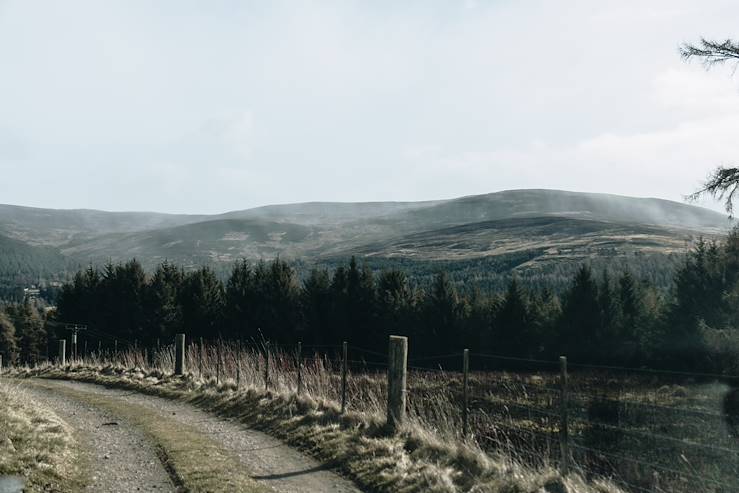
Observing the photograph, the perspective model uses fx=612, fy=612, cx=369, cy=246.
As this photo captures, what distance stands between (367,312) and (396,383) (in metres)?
50.3

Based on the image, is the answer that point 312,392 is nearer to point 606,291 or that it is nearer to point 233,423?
point 233,423

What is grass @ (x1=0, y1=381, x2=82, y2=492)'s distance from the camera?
8.50m

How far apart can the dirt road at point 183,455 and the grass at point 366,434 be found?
0.53 meters

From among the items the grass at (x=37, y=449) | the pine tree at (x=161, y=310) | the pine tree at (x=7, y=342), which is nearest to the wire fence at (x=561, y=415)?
the grass at (x=37, y=449)

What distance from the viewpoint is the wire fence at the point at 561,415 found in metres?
10.1

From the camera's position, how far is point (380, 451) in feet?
35.7

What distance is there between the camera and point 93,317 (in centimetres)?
6656

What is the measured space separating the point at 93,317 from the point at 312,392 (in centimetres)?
5822

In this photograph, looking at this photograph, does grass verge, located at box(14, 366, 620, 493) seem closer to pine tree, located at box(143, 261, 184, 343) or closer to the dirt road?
the dirt road

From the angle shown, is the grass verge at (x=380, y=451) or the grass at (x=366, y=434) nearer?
the grass verge at (x=380, y=451)

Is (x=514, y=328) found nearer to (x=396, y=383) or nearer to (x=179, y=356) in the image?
(x=179, y=356)

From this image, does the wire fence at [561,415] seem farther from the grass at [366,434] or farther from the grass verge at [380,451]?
the grass verge at [380,451]

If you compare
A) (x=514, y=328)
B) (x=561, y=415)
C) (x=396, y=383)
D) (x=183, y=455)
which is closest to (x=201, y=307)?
(x=514, y=328)

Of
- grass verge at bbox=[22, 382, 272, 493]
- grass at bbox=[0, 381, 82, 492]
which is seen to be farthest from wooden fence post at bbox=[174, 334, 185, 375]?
grass at bbox=[0, 381, 82, 492]
